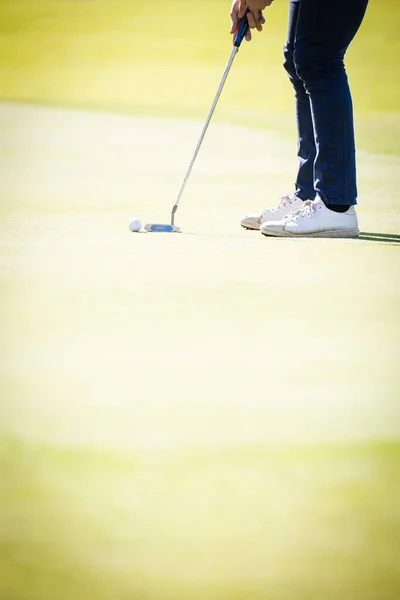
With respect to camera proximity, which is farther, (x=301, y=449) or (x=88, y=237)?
(x=88, y=237)

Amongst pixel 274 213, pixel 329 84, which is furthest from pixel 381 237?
pixel 329 84

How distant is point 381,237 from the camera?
8.19 ft

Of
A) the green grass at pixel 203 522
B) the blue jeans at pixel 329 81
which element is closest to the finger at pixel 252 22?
the blue jeans at pixel 329 81

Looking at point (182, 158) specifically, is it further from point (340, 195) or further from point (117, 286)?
point (117, 286)

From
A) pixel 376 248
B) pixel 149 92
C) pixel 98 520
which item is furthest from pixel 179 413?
pixel 149 92

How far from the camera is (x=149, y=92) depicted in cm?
533

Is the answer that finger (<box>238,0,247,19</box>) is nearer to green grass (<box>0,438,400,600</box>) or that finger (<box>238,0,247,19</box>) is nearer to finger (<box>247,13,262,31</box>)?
finger (<box>247,13,262,31</box>)

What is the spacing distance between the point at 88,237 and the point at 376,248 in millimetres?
→ 776

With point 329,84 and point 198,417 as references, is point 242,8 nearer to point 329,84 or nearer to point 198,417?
point 329,84

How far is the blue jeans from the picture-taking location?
2.37 m

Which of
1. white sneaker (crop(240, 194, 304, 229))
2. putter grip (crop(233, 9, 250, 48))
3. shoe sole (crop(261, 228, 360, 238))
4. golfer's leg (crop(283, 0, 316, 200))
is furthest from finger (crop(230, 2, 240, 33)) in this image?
shoe sole (crop(261, 228, 360, 238))

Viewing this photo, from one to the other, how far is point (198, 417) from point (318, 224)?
1473 millimetres

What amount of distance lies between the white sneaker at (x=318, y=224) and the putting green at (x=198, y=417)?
0.33 feet

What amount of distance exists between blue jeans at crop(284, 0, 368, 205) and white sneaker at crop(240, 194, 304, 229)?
179mm
